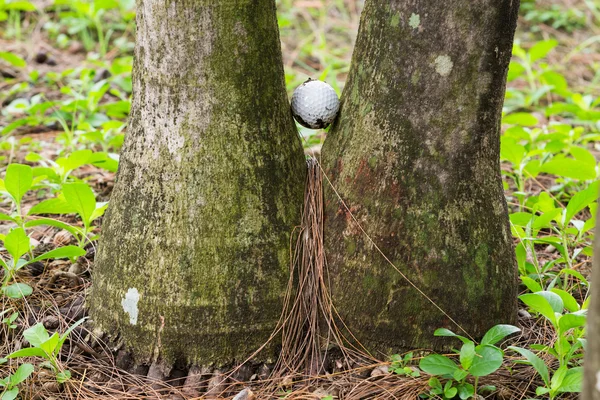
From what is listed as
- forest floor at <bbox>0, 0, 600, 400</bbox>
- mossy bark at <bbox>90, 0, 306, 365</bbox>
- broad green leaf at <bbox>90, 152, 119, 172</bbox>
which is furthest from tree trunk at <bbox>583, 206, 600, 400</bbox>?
broad green leaf at <bbox>90, 152, 119, 172</bbox>

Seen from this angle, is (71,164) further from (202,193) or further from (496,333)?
(496,333)

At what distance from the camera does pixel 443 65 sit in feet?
5.98

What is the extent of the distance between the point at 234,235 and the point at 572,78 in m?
4.51

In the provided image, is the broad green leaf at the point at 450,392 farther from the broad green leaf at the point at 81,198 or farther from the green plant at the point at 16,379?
the broad green leaf at the point at 81,198

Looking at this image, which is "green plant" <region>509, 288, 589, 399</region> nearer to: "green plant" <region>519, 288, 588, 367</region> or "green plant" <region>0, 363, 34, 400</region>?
"green plant" <region>519, 288, 588, 367</region>

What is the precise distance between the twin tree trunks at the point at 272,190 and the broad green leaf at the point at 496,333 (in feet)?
0.39

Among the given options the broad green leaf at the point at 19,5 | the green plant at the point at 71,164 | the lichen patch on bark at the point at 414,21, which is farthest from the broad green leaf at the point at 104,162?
the broad green leaf at the point at 19,5

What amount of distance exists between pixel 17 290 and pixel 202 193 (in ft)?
2.65

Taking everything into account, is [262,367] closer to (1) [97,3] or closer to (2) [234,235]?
(2) [234,235]

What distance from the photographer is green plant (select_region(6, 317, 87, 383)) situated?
1822 millimetres

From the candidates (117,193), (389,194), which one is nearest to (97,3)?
(117,193)

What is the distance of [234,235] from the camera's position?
6.31 feet

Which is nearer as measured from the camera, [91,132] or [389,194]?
[389,194]

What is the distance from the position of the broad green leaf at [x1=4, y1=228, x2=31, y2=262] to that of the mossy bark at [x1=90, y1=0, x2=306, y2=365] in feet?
1.23
